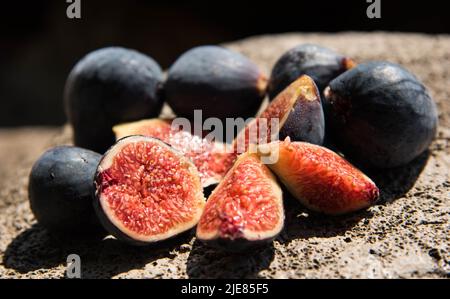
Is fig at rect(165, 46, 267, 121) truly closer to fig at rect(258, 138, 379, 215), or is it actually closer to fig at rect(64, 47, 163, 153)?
fig at rect(64, 47, 163, 153)

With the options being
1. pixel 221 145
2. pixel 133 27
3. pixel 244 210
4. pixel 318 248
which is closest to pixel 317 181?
pixel 318 248

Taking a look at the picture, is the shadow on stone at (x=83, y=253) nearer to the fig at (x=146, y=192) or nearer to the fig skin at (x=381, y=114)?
the fig at (x=146, y=192)

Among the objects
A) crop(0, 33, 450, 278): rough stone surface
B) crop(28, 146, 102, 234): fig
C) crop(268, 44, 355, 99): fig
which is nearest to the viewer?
crop(0, 33, 450, 278): rough stone surface

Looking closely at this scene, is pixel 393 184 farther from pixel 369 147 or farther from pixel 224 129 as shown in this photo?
pixel 224 129

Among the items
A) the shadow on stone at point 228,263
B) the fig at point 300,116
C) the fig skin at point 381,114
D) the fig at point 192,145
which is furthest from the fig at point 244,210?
the fig skin at point 381,114

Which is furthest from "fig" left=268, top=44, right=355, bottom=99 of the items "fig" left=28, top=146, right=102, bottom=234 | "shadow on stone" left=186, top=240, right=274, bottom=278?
"fig" left=28, top=146, right=102, bottom=234

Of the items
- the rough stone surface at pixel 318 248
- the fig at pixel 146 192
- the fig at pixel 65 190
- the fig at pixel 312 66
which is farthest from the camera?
the fig at pixel 312 66
